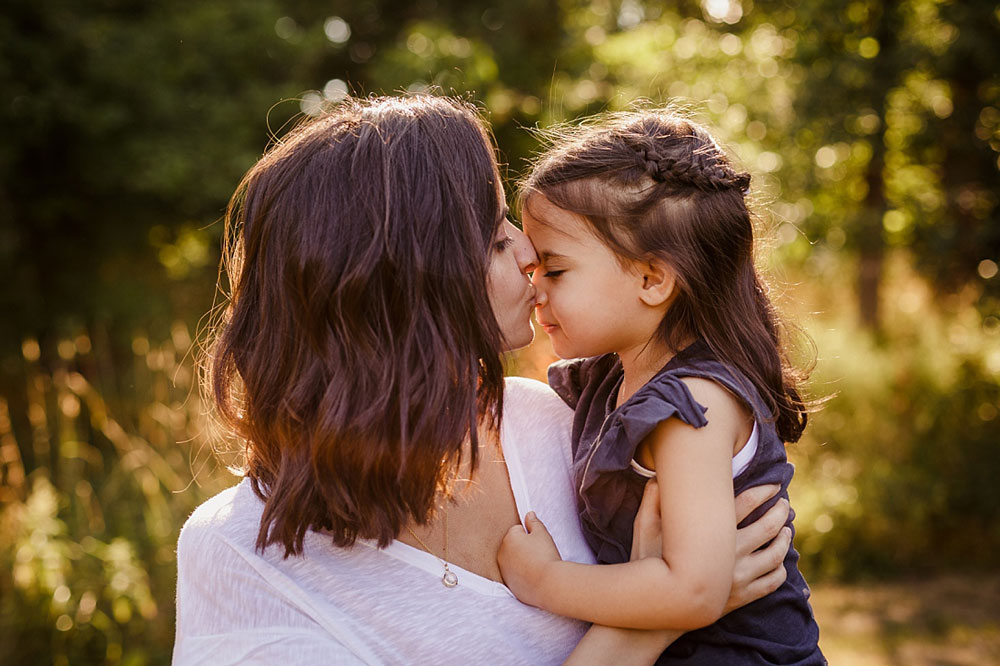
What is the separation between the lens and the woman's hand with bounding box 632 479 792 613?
150cm

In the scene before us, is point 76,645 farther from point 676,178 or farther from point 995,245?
point 995,245

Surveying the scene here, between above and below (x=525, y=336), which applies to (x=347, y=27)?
above

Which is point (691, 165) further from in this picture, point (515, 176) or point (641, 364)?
point (515, 176)

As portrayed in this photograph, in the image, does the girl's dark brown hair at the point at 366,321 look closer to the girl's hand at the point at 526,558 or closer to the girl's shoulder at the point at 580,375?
the girl's hand at the point at 526,558

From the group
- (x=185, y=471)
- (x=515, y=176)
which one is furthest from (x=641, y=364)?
(x=515, y=176)

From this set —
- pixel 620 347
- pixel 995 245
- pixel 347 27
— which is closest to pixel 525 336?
pixel 620 347

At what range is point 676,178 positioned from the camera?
5.55 feet

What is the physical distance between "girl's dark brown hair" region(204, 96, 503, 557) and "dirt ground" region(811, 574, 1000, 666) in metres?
4.81

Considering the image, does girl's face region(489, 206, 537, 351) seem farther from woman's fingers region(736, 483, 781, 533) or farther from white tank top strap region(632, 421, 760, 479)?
woman's fingers region(736, 483, 781, 533)

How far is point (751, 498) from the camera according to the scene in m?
1.56

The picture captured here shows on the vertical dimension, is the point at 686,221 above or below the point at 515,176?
above

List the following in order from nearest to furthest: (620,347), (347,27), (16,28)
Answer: (620,347)
(16,28)
(347,27)

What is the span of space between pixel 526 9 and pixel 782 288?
10071 millimetres

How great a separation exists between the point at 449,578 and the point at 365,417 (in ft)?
1.05
